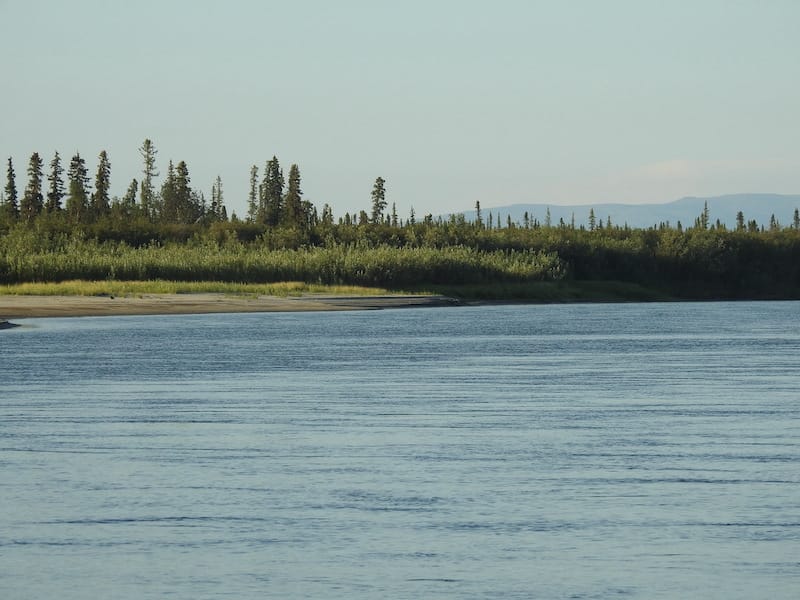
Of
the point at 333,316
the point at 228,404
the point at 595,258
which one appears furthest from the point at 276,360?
the point at 595,258

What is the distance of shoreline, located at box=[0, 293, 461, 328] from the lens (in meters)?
70.0

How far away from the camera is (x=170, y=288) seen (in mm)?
86875

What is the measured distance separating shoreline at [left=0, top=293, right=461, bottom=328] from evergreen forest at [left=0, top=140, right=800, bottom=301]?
10.0 m

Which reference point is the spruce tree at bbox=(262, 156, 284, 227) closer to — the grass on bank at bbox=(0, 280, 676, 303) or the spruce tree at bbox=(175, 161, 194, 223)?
the spruce tree at bbox=(175, 161, 194, 223)

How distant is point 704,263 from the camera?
468ft

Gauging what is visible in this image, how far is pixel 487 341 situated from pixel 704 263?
322 feet

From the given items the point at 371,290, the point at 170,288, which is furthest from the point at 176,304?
the point at 371,290

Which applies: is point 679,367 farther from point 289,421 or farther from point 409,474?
point 409,474

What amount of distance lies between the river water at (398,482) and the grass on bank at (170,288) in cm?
4984

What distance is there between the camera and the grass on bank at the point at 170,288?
82188 mm

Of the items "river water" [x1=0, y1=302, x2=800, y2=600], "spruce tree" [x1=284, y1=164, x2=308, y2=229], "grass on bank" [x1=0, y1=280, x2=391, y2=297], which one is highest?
"spruce tree" [x1=284, y1=164, x2=308, y2=229]

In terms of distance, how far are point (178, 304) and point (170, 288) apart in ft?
27.9

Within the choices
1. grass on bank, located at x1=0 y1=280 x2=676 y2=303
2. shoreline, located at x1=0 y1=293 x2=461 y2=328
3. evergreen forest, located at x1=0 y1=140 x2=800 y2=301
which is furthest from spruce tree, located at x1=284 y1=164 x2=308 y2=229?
shoreline, located at x1=0 y1=293 x2=461 y2=328

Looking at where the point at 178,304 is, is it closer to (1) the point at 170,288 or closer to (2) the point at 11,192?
(1) the point at 170,288
